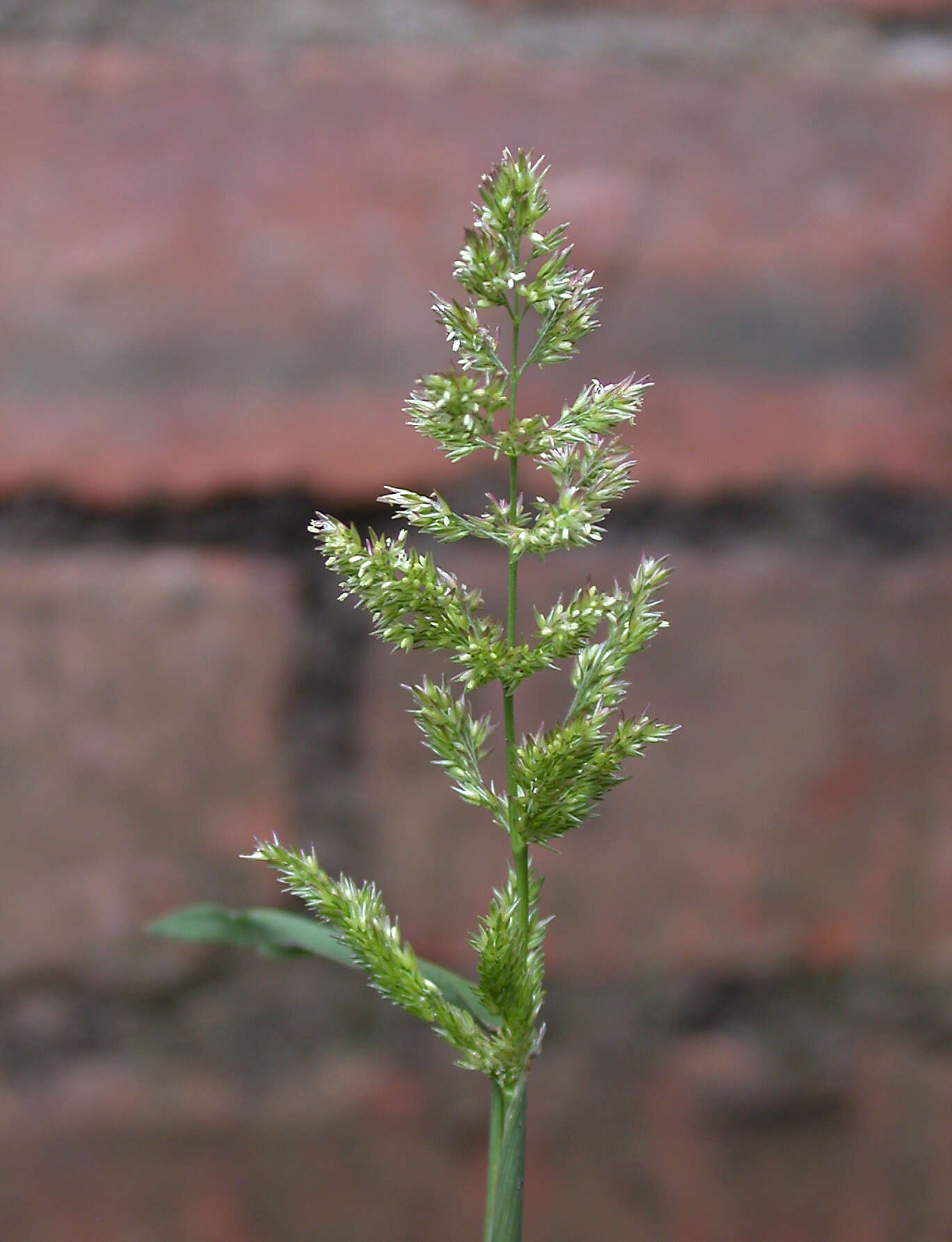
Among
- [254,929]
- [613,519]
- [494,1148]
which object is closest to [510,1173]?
[494,1148]

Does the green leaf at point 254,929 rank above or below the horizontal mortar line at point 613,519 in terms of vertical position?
below

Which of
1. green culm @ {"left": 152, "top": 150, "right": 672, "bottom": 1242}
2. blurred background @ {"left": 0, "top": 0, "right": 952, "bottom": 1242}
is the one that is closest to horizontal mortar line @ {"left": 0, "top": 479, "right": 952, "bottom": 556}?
blurred background @ {"left": 0, "top": 0, "right": 952, "bottom": 1242}

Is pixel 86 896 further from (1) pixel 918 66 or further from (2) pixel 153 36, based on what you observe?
(1) pixel 918 66

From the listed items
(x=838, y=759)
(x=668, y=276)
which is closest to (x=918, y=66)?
(x=668, y=276)

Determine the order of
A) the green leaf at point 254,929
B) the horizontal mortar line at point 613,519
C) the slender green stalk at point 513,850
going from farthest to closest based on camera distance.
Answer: the horizontal mortar line at point 613,519 < the green leaf at point 254,929 < the slender green stalk at point 513,850

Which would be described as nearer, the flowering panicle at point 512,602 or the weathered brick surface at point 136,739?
the flowering panicle at point 512,602

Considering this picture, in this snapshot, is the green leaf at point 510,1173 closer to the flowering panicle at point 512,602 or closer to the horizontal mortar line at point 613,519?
the flowering panicle at point 512,602

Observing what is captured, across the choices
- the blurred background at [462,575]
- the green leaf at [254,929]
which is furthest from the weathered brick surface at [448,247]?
the green leaf at [254,929]

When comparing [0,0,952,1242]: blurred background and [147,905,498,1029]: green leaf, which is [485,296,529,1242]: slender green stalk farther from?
[0,0,952,1242]: blurred background
